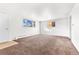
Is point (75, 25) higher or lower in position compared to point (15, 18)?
lower

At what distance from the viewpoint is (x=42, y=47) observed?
5.52 ft

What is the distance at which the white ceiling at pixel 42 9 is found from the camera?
1678mm

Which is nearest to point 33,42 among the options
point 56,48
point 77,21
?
point 56,48

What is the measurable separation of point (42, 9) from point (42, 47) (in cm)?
59

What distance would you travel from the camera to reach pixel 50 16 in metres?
1.73

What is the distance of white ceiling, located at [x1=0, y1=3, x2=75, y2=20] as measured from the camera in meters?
1.68

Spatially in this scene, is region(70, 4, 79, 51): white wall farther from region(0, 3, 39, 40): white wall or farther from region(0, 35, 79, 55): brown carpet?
region(0, 3, 39, 40): white wall

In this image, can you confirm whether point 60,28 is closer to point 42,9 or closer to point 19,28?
point 42,9

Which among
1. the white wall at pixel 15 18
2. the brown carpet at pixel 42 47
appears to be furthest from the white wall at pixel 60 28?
the white wall at pixel 15 18

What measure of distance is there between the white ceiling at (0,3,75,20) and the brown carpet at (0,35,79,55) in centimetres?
37

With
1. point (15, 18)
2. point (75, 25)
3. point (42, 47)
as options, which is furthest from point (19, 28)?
point (75, 25)

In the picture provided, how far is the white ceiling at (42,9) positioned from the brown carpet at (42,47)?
0.37 meters

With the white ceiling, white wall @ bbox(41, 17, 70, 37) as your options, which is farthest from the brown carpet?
the white ceiling
